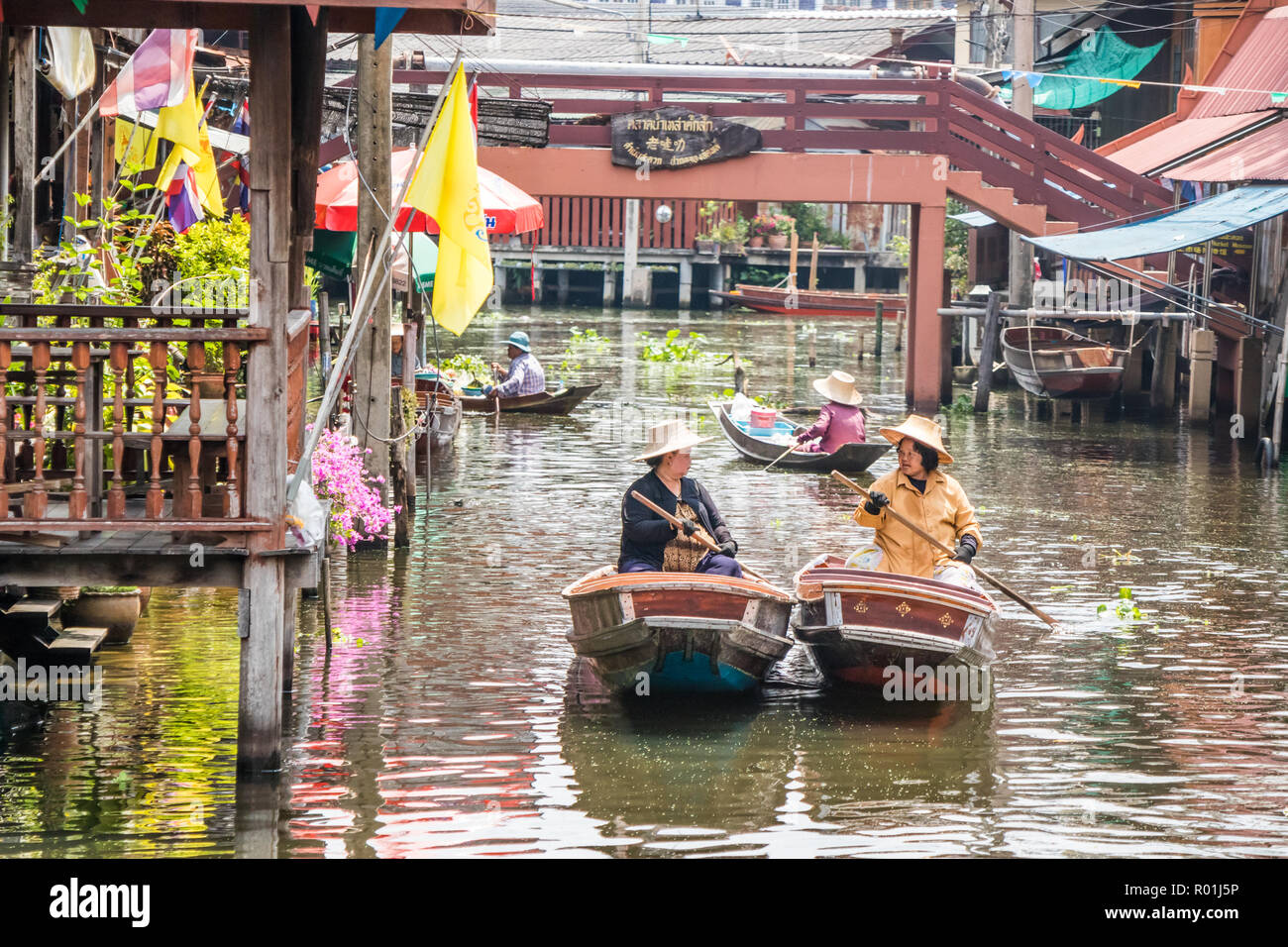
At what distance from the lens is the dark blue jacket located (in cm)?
1055

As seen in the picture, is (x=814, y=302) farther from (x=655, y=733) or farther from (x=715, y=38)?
(x=655, y=733)

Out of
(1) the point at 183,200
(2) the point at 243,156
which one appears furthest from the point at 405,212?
(2) the point at 243,156

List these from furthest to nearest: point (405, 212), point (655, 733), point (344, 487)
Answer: point (405, 212), point (344, 487), point (655, 733)

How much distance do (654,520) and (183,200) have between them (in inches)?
351

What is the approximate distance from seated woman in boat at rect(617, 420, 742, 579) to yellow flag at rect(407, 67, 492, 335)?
1628 mm

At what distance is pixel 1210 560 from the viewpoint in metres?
15.3

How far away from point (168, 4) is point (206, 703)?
3.93 metres

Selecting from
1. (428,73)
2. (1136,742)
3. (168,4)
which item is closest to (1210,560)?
(1136,742)

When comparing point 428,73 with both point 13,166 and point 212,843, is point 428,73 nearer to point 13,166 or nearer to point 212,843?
point 13,166

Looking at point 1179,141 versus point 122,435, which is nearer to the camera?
point 122,435

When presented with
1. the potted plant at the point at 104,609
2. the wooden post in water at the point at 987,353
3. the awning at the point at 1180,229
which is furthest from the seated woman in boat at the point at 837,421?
the potted plant at the point at 104,609

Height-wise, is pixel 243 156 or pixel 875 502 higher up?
pixel 243 156

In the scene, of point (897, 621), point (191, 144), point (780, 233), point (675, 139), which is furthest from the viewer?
point (780, 233)

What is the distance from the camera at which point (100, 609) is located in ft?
36.2
